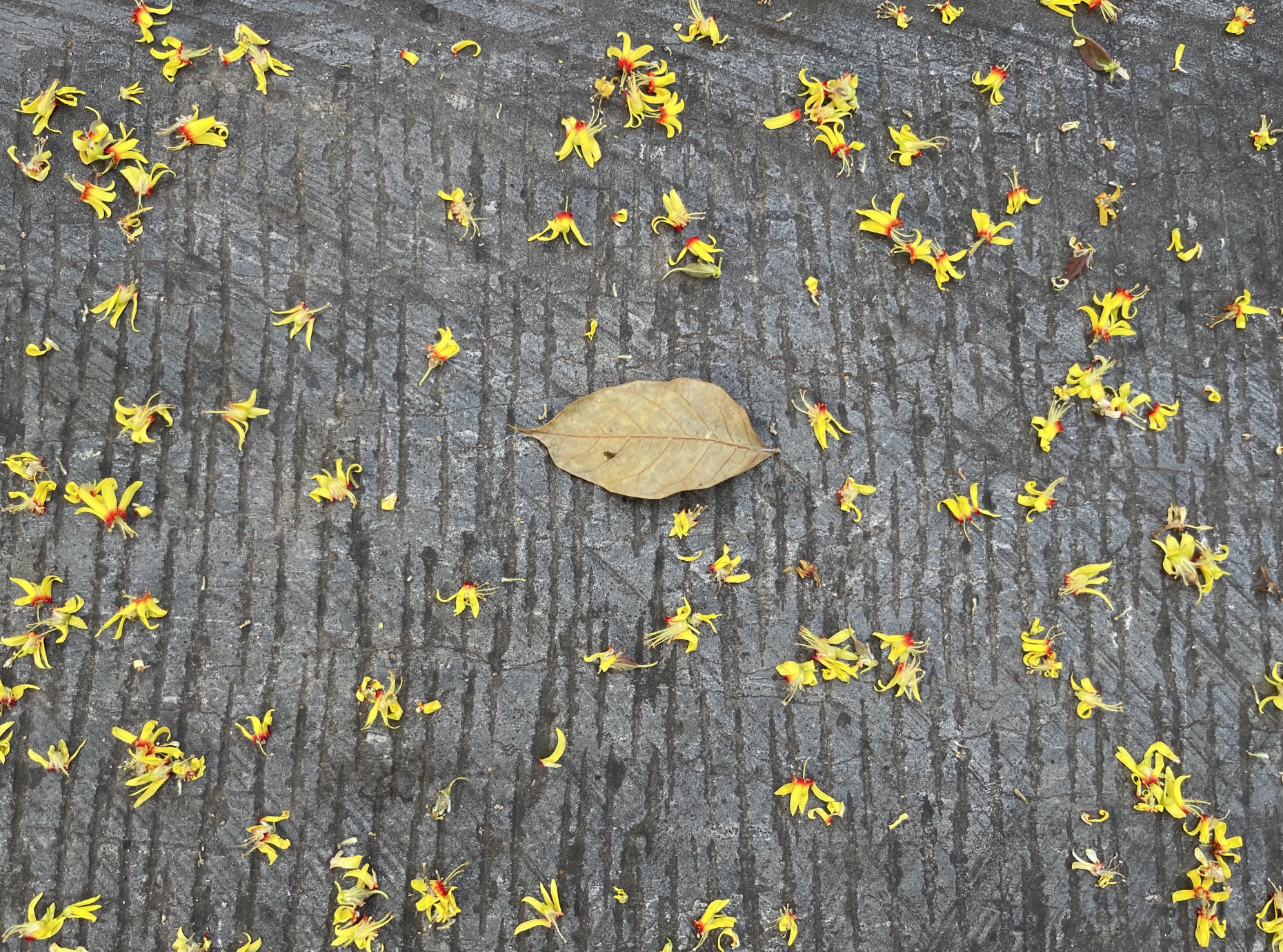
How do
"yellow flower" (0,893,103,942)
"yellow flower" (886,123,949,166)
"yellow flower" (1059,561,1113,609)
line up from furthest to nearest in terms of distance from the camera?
"yellow flower" (886,123,949,166)
"yellow flower" (1059,561,1113,609)
"yellow flower" (0,893,103,942)

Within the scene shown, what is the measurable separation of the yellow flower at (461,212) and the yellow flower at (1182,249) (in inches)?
47.0

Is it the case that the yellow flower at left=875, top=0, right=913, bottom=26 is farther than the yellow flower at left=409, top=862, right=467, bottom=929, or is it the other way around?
the yellow flower at left=875, top=0, right=913, bottom=26

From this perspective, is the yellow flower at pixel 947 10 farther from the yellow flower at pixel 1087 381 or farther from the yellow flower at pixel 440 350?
the yellow flower at pixel 440 350

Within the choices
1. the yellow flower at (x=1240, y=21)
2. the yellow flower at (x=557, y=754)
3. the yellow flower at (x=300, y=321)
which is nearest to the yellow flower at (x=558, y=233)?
the yellow flower at (x=300, y=321)

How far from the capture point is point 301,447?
138 centimetres

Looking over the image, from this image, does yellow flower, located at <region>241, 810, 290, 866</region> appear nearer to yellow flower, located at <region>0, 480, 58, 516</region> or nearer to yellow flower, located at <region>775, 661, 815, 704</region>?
yellow flower, located at <region>0, 480, 58, 516</region>

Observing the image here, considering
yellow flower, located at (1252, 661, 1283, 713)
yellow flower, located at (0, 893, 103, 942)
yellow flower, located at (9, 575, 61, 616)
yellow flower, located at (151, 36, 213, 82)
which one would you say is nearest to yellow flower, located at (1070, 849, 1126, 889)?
yellow flower, located at (1252, 661, 1283, 713)

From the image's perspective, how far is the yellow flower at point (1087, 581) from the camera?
138cm

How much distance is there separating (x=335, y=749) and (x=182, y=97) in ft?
3.73

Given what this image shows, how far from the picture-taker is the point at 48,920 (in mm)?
1278

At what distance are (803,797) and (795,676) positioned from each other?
0.61 feet

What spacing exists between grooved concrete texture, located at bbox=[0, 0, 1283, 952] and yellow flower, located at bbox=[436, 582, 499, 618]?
0.02 meters

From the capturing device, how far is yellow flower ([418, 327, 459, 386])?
1401 mm

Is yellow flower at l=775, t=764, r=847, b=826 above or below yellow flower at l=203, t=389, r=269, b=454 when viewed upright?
below
